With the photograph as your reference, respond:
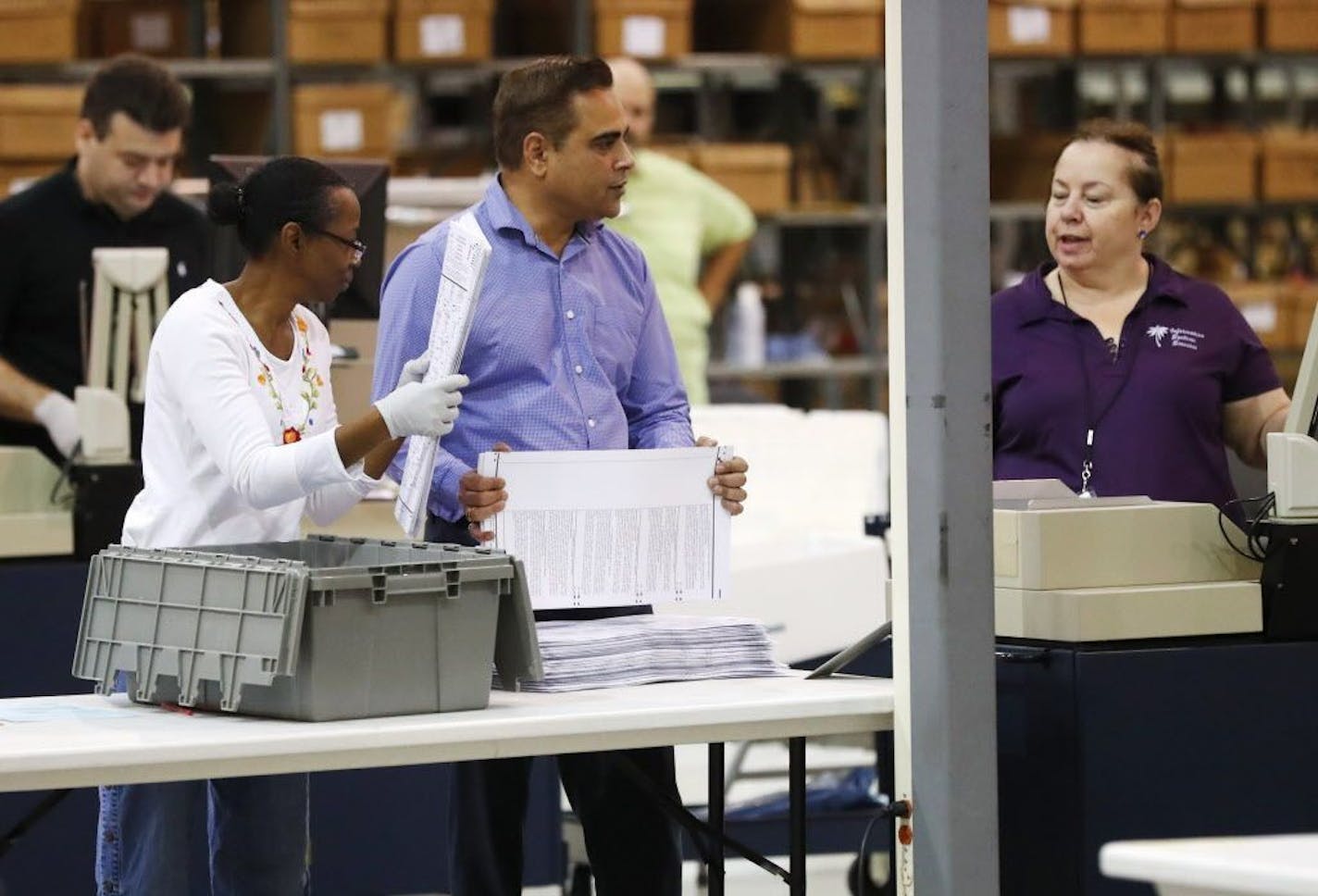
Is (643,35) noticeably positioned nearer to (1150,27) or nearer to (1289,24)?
(1150,27)

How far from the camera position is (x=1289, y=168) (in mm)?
8211

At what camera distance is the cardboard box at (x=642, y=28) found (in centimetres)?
768

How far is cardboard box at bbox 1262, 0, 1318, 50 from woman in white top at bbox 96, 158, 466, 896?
620 centimetres

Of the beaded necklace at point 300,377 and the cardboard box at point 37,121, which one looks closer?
the beaded necklace at point 300,377

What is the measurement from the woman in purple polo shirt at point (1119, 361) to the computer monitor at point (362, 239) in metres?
1.09

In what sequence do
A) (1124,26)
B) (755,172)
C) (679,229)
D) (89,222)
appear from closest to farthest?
(89,222) → (679,229) → (755,172) → (1124,26)

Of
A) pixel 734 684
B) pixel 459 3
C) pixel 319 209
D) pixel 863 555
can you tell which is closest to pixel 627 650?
pixel 734 684

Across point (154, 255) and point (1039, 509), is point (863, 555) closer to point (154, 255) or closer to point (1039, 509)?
point (154, 255)

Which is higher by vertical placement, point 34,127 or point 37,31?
point 37,31

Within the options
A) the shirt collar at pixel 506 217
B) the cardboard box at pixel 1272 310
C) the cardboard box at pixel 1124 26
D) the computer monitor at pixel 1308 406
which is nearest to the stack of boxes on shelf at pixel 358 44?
the cardboard box at pixel 1124 26

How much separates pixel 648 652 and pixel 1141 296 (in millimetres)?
1266

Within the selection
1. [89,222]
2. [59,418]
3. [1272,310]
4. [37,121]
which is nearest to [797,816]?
[59,418]

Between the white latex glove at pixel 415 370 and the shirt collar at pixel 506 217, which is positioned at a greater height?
the shirt collar at pixel 506 217

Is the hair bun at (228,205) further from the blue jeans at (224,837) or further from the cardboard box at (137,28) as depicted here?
the cardboard box at (137,28)
